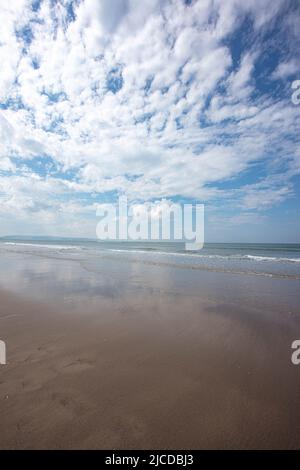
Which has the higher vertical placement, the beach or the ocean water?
the ocean water

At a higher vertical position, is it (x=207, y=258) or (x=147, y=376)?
(x=207, y=258)

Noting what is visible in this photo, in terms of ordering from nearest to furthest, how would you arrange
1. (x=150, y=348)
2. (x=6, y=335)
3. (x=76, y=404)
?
(x=76, y=404)
(x=150, y=348)
(x=6, y=335)

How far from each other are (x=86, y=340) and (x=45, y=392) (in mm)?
1823

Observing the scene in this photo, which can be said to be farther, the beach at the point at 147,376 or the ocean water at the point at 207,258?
the ocean water at the point at 207,258

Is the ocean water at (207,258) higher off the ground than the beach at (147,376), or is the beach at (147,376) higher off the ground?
the ocean water at (207,258)

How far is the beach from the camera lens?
272 cm

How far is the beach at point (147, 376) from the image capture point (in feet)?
8.94

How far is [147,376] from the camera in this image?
3893 mm

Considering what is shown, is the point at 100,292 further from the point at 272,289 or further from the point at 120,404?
the point at 272,289

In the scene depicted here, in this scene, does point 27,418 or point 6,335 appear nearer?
point 27,418

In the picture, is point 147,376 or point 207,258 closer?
point 147,376

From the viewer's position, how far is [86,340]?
17.1 ft

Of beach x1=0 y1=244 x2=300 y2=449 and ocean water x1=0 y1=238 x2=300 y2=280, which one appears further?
ocean water x1=0 y1=238 x2=300 y2=280
